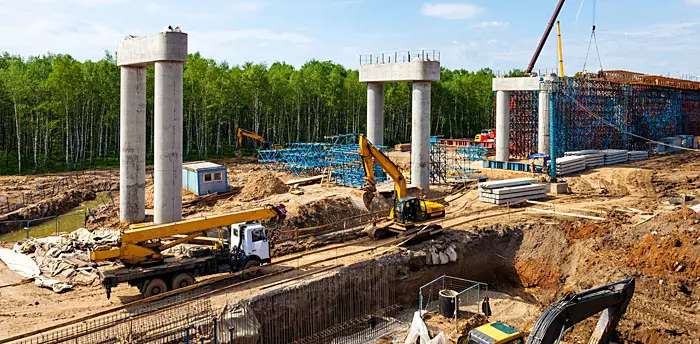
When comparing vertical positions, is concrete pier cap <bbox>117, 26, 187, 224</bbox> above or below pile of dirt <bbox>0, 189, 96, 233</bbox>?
above

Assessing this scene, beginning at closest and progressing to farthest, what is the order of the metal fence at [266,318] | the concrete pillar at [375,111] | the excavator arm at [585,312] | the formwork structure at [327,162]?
the excavator arm at [585,312]
the metal fence at [266,318]
the formwork structure at [327,162]
the concrete pillar at [375,111]

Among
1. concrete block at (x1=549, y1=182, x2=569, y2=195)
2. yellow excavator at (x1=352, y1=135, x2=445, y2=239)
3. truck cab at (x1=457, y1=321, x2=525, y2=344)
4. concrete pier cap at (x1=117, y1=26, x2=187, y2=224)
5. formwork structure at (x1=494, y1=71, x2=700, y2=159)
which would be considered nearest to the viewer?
truck cab at (x1=457, y1=321, x2=525, y2=344)

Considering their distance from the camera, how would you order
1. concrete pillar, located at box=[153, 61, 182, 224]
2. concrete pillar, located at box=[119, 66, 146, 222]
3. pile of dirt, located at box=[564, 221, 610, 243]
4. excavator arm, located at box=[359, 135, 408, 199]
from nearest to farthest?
concrete pillar, located at box=[153, 61, 182, 224] → pile of dirt, located at box=[564, 221, 610, 243] → concrete pillar, located at box=[119, 66, 146, 222] → excavator arm, located at box=[359, 135, 408, 199]

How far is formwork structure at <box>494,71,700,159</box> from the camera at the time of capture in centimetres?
5309

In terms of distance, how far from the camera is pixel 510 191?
3409 cm

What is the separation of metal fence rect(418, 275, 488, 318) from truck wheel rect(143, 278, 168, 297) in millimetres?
9877

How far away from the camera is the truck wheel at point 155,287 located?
1888cm

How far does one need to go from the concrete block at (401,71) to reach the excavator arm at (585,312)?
2253cm

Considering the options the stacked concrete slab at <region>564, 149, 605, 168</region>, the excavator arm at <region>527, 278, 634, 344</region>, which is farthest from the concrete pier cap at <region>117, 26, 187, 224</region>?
the stacked concrete slab at <region>564, 149, 605, 168</region>

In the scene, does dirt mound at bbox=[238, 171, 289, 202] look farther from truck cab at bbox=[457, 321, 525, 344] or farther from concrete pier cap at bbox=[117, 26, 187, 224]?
truck cab at bbox=[457, 321, 525, 344]

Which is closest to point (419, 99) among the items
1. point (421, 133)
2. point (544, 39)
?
point (421, 133)

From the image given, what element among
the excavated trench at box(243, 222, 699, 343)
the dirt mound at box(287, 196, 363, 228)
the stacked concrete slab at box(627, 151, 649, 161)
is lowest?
the excavated trench at box(243, 222, 699, 343)

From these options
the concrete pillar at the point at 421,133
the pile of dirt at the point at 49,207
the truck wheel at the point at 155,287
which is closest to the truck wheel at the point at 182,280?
the truck wheel at the point at 155,287

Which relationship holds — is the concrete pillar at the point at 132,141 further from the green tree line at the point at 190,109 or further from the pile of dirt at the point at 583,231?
the pile of dirt at the point at 583,231
